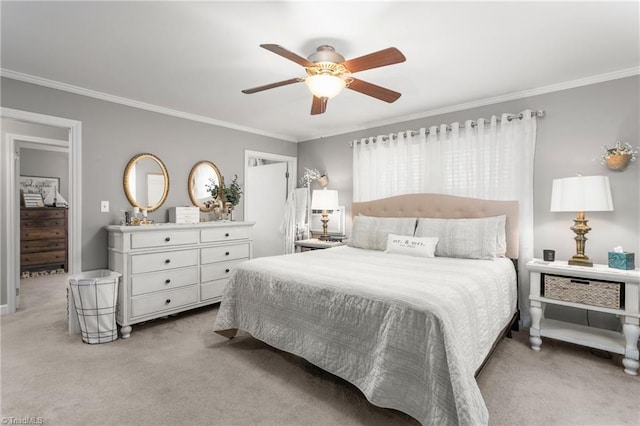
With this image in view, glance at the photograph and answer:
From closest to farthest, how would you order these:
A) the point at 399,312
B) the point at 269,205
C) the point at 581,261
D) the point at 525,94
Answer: the point at 399,312
the point at 581,261
the point at 525,94
the point at 269,205

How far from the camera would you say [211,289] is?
12.1ft

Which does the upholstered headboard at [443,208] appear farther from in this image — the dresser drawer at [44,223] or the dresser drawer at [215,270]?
the dresser drawer at [44,223]

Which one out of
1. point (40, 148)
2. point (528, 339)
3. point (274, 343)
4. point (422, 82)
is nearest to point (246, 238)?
point (274, 343)

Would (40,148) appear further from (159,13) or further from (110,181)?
(159,13)

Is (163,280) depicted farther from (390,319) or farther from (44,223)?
(44,223)

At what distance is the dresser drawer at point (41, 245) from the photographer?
17.7 ft

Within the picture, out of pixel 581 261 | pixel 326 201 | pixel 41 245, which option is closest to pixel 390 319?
pixel 581 261

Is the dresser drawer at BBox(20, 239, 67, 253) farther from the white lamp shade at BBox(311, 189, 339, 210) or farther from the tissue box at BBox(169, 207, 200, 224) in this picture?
the white lamp shade at BBox(311, 189, 339, 210)

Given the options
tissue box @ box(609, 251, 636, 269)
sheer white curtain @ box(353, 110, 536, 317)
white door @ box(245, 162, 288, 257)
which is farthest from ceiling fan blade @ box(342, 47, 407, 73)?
white door @ box(245, 162, 288, 257)

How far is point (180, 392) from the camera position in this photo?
207cm

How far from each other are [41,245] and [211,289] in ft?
13.5

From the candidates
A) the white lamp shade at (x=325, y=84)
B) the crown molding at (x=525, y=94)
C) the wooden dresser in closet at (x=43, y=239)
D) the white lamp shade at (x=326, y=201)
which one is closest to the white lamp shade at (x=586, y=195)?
the crown molding at (x=525, y=94)

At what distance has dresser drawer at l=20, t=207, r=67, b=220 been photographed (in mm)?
5444

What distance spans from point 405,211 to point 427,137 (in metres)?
0.94
